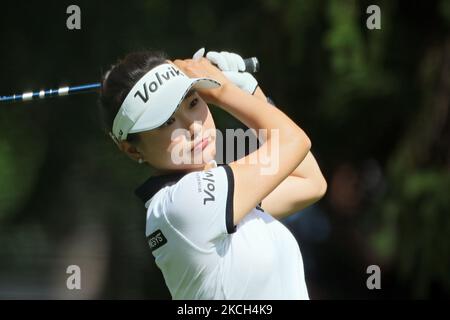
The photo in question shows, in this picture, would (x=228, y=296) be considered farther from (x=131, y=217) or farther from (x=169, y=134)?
(x=131, y=217)

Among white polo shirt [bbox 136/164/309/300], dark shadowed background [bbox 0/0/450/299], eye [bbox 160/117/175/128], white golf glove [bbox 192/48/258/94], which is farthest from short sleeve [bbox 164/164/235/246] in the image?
dark shadowed background [bbox 0/0/450/299]

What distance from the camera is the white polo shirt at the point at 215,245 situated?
1.79 m

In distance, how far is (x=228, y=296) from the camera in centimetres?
183

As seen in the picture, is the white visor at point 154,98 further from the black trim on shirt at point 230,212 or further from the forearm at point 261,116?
the black trim on shirt at point 230,212

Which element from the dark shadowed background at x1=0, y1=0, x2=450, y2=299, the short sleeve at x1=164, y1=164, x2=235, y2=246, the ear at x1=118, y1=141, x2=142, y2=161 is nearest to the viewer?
the short sleeve at x1=164, y1=164, x2=235, y2=246

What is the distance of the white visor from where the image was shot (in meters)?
1.80

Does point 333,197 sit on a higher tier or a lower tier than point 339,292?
higher

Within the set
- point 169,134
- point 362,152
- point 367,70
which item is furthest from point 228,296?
point 362,152

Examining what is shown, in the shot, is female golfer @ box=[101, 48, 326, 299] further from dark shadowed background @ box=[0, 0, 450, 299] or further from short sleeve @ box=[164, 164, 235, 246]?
dark shadowed background @ box=[0, 0, 450, 299]

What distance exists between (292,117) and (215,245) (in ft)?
8.31

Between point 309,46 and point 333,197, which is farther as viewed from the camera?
point 333,197

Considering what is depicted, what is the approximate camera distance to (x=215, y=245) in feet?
5.94

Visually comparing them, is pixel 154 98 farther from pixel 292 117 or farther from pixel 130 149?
pixel 292 117

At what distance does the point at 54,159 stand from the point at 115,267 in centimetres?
57
